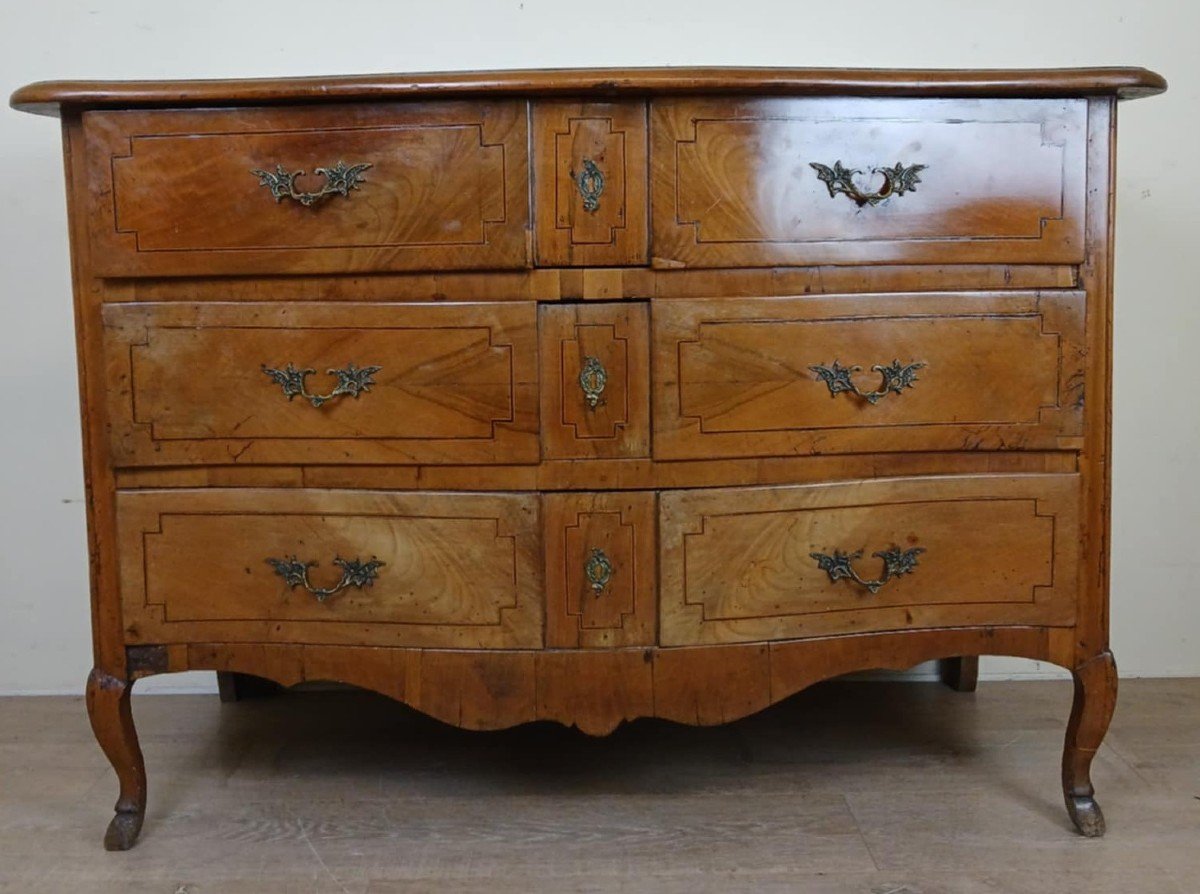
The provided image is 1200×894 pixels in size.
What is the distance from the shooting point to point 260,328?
1712mm

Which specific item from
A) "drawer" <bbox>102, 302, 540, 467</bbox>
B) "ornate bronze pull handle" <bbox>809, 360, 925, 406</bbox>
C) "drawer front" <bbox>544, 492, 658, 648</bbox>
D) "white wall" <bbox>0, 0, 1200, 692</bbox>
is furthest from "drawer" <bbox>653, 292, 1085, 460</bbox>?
"white wall" <bbox>0, 0, 1200, 692</bbox>

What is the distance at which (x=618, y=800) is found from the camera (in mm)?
2004

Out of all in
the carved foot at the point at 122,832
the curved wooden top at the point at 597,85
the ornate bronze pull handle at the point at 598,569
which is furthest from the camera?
the carved foot at the point at 122,832

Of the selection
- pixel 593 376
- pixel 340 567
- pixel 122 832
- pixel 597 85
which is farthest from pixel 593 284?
pixel 122 832

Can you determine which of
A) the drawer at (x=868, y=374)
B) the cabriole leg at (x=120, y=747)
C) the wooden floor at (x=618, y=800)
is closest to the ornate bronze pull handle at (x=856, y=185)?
the drawer at (x=868, y=374)

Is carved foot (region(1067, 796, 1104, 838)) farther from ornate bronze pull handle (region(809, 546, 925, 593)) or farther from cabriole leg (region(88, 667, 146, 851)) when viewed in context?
cabriole leg (region(88, 667, 146, 851))

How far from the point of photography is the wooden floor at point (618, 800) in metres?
1.76

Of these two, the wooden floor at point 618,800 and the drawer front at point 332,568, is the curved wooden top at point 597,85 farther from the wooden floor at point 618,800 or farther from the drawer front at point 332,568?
the wooden floor at point 618,800

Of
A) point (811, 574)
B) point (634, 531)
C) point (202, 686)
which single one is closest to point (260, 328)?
point (634, 531)

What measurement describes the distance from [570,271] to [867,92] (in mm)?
472

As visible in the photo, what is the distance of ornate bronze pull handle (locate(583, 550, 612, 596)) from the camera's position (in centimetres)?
172

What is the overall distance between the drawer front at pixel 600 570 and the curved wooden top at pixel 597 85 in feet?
1.84

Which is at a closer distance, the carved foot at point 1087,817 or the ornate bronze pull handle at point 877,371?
the ornate bronze pull handle at point 877,371

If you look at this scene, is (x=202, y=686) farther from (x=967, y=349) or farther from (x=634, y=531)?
(x=967, y=349)
